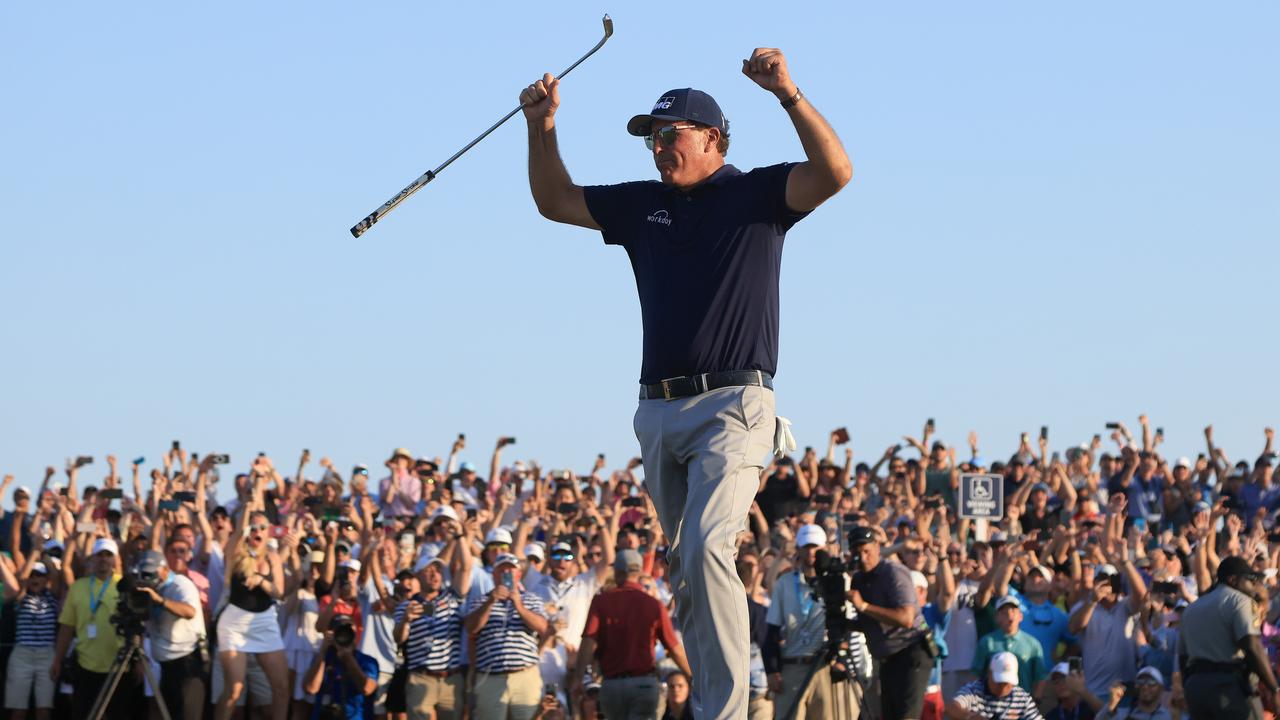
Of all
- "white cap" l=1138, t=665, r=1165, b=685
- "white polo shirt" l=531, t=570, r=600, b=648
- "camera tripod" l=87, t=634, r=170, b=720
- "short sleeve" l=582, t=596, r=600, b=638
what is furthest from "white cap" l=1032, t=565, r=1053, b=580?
"camera tripod" l=87, t=634, r=170, b=720

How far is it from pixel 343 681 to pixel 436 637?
1060 mm

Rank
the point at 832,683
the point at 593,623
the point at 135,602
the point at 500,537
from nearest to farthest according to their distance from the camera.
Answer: the point at 832,683, the point at 593,623, the point at 135,602, the point at 500,537

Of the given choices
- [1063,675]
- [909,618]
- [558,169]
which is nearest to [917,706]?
[909,618]

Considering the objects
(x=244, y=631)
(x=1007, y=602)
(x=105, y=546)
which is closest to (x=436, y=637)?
(x=244, y=631)

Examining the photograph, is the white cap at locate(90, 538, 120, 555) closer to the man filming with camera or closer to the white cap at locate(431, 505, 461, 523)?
the white cap at locate(431, 505, 461, 523)

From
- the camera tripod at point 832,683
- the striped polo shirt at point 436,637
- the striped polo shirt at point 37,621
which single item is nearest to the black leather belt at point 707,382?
the camera tripod at point 832,683

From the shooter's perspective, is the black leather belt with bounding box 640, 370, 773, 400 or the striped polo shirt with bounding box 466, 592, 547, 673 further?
the striped polo shirt with bounding box 466, 592, 547, 673

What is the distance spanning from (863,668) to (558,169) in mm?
8300

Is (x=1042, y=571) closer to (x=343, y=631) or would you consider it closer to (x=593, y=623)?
(x=593, y=623)

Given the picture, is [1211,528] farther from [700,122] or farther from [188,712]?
[700,122]

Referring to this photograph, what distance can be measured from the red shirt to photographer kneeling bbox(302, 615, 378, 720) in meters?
2.69

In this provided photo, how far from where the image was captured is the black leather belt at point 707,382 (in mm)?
6582

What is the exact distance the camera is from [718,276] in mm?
6574

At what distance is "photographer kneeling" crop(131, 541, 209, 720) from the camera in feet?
53.6
